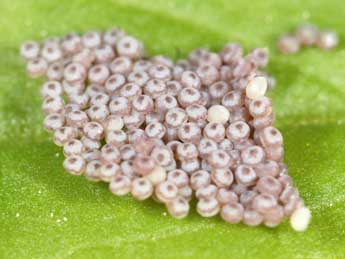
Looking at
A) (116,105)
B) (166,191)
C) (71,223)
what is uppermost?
(116,105)

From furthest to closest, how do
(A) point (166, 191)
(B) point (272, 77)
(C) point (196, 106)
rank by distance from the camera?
(B) point (272, 77)
(C) point (196, 106)
(A) point (166, 191)

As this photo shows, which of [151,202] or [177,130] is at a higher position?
[177,130]

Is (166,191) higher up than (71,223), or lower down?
higher up

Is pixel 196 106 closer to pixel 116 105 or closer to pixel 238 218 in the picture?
pixel 116 105

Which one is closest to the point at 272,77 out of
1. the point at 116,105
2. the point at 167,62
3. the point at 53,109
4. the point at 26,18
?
the point at 167,62
